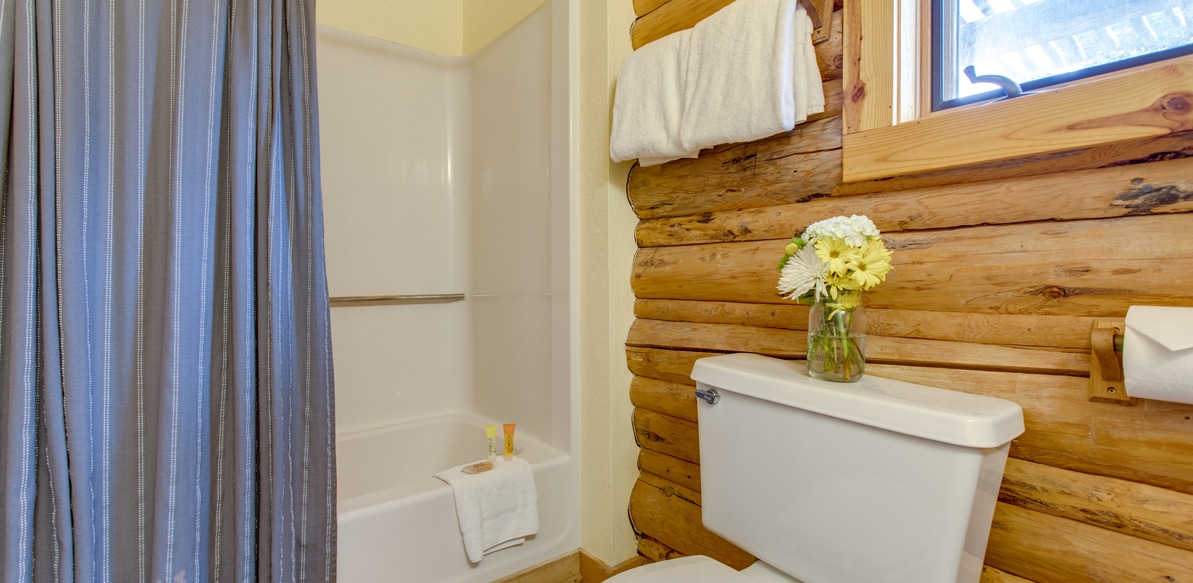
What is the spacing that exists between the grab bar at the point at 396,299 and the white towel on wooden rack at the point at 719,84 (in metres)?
1.08

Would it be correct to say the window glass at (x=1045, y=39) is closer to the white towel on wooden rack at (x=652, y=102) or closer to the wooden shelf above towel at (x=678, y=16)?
the wooden shelf above towel at (x=678, y=16)

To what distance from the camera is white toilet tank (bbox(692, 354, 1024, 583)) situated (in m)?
0.85

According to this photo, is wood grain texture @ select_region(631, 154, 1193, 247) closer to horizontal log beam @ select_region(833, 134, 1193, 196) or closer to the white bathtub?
horizontal log beam @ select_region(833, 134, 1193, 196)

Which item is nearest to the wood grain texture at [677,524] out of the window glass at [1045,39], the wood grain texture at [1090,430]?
the wood grain texture at [1090,430]

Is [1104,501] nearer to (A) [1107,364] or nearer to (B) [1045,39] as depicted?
(A) [1107,364]

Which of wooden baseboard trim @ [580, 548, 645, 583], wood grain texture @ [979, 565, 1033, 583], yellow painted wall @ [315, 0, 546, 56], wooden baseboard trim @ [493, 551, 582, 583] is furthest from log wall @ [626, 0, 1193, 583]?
yellow painted wall @ [315, 0, 546, 56]

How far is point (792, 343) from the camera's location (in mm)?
1301

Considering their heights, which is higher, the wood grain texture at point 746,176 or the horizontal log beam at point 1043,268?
the wood grain texture at point 746,176

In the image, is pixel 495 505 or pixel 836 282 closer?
pixel 836 282

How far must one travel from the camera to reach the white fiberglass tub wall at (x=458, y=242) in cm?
175

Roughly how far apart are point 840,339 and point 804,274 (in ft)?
0.44

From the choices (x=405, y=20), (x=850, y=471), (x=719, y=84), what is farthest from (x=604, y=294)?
(x=405, y=20)

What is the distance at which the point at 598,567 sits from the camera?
167cm

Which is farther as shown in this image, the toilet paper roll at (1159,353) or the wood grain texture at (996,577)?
the wood grain texture at (996,577)
